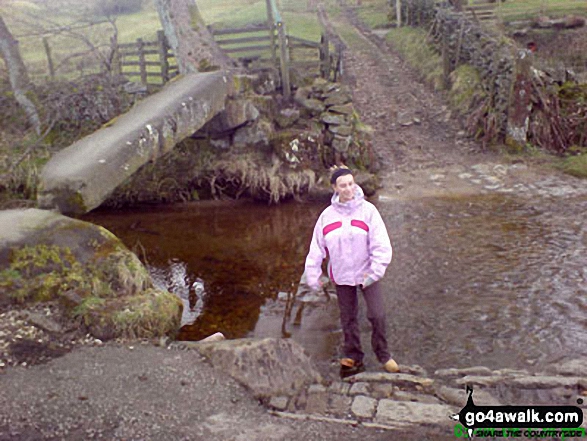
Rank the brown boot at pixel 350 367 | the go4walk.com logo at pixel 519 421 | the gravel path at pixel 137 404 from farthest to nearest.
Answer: the brown boot at pixel 350 367 → the gravel path at pixel 137 404 → the go4walk.com logo at pixel 519 421

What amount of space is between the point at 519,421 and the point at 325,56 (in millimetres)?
11457

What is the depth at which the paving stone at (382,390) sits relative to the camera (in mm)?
4722

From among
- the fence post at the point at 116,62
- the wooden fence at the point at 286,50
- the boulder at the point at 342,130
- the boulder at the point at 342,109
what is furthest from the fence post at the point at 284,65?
the fence post at the point at 116,62

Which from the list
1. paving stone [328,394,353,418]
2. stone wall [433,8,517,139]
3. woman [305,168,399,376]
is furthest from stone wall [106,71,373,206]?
paving stone [328,394,353,418]

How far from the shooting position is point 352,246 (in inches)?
202

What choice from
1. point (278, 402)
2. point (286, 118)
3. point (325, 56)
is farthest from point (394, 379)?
point (325, 56)

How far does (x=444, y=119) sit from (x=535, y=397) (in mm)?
10931

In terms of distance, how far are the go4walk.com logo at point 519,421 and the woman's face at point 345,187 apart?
72.6 inches

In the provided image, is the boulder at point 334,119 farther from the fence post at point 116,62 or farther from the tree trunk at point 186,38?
the fence post at point 116,62

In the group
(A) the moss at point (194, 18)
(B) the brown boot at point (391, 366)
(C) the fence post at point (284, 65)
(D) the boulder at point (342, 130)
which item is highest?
(A) the moss at point (194, 18)

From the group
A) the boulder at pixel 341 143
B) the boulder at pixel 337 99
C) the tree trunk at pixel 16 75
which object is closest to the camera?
the boulder at pixel 341 143

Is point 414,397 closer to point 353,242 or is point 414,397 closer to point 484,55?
point 353,242

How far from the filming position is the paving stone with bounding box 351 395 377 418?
14.5ft

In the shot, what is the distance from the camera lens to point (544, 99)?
12664 mm
